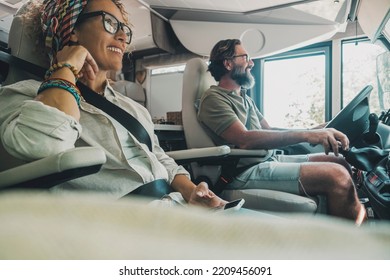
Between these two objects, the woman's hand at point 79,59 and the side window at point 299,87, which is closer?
the woman's hand at point 79,59

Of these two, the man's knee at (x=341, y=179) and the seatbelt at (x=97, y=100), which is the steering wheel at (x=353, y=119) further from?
the seatbelt at (x=97, y=100)

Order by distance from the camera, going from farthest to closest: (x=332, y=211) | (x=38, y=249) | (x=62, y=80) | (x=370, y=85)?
(x=370, y=85), (x=332, y=211), (x=62, y=80), (x=38, y=249)

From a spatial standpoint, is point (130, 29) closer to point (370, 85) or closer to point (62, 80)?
point (62, 80)

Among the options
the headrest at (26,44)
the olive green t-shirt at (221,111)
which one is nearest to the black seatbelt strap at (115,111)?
the headrest at (26,44)

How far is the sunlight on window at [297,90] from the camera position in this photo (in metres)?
0.62

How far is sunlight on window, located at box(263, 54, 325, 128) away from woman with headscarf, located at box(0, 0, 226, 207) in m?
0.27

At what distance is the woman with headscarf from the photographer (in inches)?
14.5

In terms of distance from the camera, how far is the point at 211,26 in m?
0.74

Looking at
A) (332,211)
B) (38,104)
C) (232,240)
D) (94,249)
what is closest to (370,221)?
(332,211)

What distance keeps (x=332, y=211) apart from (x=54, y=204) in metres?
0.49

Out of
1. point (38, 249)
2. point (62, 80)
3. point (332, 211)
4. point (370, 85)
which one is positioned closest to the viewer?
point (38, 249)

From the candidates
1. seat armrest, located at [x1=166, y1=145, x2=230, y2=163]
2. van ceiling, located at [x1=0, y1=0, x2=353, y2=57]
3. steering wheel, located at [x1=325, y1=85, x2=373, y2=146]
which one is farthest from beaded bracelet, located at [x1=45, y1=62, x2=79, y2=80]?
steering wheel, located at [x1=325, y1=85, x2=373, y2=146]

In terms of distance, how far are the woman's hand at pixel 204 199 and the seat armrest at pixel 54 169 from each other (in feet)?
0.78
